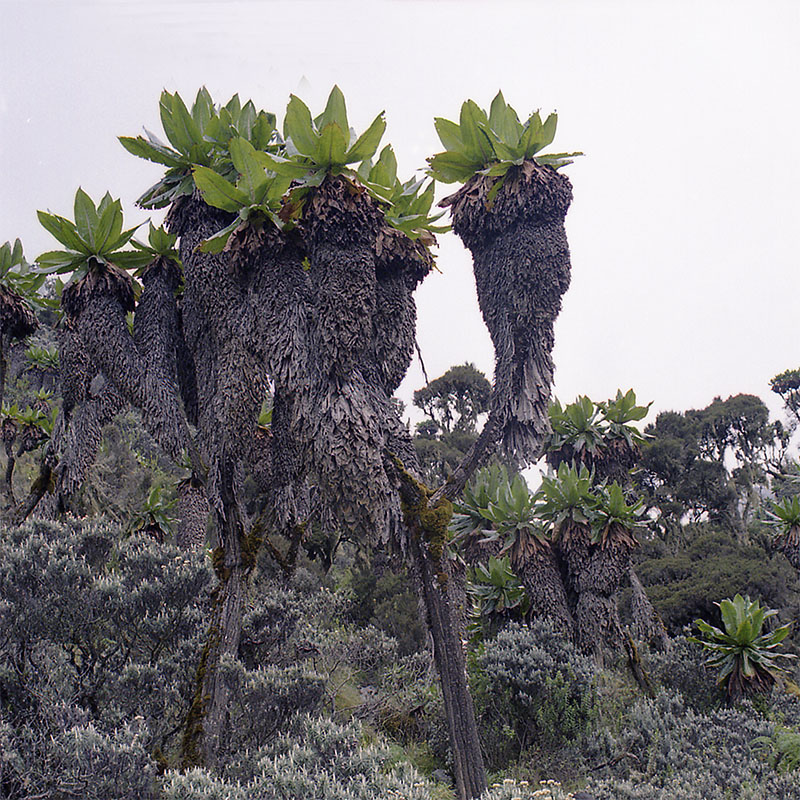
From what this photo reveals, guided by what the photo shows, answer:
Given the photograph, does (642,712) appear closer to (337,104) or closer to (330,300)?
(330,300)

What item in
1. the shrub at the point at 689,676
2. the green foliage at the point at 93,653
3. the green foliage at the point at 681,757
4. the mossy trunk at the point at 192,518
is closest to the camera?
the green foliage at the point at 93,653

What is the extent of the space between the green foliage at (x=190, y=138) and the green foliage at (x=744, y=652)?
901 cm

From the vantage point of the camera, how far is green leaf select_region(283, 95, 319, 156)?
199 inches

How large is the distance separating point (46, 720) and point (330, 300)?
14.1 ft

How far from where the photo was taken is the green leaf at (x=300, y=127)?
5.06 m

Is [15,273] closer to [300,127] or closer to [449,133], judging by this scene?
[300,127]

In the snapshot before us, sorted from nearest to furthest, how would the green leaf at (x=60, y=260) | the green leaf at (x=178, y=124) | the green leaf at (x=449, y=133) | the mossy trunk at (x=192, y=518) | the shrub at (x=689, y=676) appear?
the green leaf at (x=449, y=133), the green leaf at (x=178, y=124), the green leaf at (x=60, y=260), the shrub at (x=689, y=676), the mossy trunk at (x=192, y=518)

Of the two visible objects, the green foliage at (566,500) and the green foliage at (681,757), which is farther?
the green foliage at (566,500)

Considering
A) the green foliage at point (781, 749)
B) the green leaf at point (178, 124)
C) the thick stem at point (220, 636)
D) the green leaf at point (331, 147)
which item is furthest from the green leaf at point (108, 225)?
the green foliage at point (781, 749)

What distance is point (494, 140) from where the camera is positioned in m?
5.41

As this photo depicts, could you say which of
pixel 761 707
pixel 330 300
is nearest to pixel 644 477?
pixel 761 707

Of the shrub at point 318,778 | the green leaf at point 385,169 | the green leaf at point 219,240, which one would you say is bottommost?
the shrub at point 318,778

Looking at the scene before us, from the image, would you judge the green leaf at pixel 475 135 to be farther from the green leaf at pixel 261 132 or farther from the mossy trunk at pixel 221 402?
the green leaf at pixel 261 132

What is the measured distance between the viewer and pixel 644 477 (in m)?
26.2
